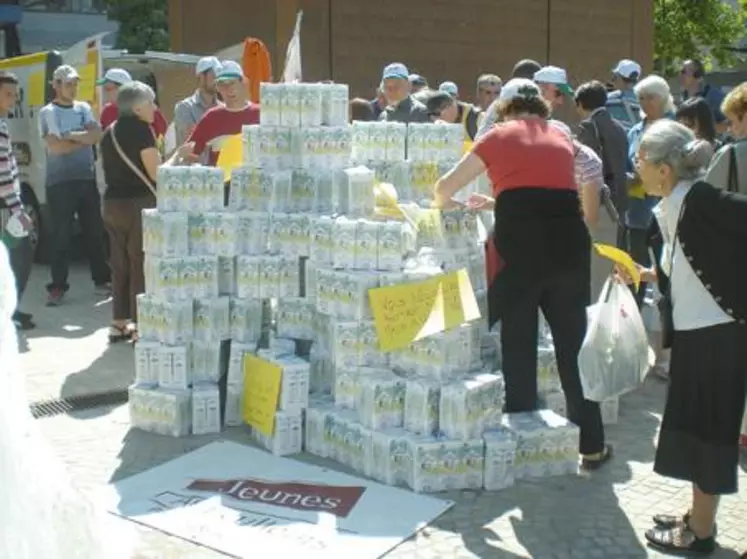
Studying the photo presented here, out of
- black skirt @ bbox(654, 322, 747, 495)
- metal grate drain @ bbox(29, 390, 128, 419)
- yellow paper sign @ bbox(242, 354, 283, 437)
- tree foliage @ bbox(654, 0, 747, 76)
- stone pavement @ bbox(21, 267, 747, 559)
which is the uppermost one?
tree foliage @ bbox(654, 0, 747, 76)

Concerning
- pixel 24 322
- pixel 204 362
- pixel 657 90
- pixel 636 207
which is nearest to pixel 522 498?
pixel 204 362

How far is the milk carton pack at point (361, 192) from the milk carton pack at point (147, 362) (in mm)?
1424

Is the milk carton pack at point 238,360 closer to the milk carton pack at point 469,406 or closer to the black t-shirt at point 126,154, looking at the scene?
the milk carton pack at point 469,406

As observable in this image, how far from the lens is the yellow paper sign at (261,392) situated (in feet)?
17.7

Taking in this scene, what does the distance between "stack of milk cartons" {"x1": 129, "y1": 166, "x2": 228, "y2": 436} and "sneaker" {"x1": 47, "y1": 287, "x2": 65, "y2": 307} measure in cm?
403

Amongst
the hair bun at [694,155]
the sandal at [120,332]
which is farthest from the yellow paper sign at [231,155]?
the hair bun at [694,155]

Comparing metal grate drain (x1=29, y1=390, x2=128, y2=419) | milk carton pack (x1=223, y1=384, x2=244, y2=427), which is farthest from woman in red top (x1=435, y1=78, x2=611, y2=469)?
metal grate drain (x1=29, y1=390, x2=128, y2=419)

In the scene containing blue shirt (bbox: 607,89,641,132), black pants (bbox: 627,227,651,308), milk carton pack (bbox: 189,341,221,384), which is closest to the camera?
milk carton pack (bbox: 189,341,221,384)

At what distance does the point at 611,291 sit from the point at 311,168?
1.83 metres

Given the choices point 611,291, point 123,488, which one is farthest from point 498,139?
point 123,488

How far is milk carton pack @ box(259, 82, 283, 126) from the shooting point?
5.71m

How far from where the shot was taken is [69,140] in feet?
30.5

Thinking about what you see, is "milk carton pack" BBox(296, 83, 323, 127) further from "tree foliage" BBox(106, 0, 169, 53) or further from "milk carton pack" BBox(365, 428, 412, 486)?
"tree foliage" BBox(106, 0, 169, 53)

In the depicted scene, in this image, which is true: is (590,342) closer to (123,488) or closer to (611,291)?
(611,291)
